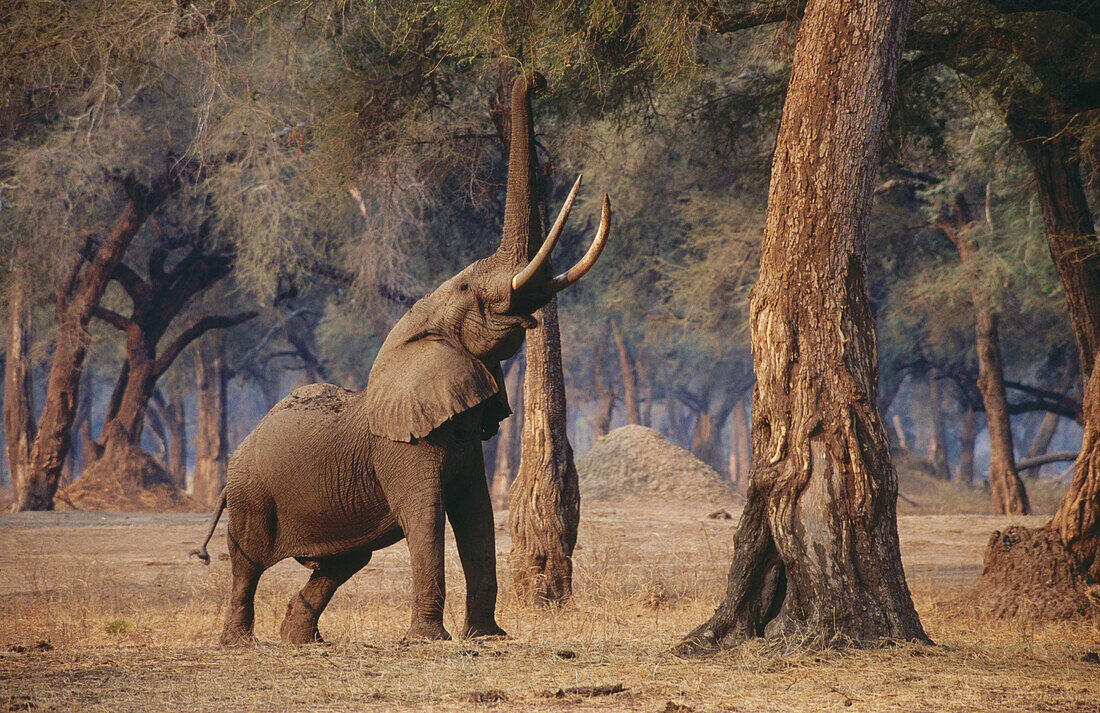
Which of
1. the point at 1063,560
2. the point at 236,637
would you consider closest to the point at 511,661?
the point at 236,637

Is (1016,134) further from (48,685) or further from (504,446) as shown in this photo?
(504,446)

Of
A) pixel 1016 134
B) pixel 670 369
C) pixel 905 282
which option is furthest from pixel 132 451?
pixel 670 369

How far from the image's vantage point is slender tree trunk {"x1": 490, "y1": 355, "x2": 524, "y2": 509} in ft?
111

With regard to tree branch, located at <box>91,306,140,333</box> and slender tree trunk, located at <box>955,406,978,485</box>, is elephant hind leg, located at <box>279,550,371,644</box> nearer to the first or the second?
tree branch, located at <box>91,306,140,333</box>

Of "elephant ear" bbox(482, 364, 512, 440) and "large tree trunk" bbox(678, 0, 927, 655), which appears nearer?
"large tree trunk" bbox(678, 0, 927, 655)

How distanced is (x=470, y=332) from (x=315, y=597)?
2.43 m

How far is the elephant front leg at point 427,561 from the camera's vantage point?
6875mm

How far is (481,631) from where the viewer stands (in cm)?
729

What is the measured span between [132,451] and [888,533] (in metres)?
22.1

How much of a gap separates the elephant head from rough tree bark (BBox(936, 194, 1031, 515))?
1629 cm

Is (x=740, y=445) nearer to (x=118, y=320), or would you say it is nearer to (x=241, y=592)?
(x=118, y=320)

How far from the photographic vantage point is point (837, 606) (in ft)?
19.8

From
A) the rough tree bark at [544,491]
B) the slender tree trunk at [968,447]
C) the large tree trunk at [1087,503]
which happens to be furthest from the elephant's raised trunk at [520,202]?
the slender tree trunk at [968,447]

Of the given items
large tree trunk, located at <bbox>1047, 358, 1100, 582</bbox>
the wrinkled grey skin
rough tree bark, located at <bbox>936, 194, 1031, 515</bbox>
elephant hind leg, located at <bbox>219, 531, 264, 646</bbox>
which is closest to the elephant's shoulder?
the wrinkled grey skin
